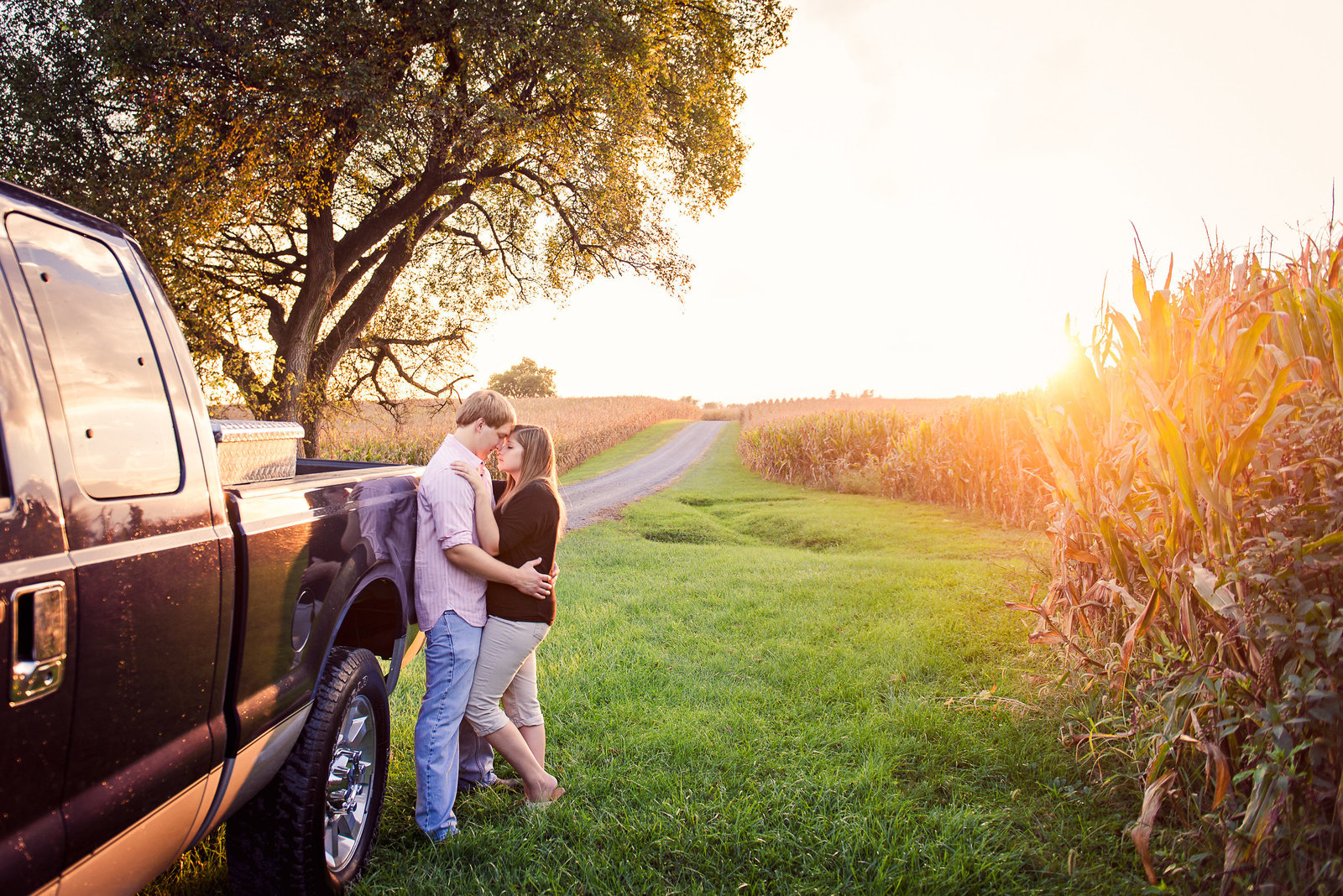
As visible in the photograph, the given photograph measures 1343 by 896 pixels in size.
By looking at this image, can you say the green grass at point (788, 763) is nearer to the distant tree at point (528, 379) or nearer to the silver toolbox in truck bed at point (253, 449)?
the silver toolbox in truck bed at point (253, 449)

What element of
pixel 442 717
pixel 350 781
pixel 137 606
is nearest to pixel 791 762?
pixel 442 717

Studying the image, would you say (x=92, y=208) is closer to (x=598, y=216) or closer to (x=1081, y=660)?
(x=598, y=216)

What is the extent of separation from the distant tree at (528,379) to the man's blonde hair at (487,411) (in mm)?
73976

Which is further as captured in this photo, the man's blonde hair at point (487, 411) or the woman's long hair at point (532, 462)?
the woman's long hair at point (532, 462)

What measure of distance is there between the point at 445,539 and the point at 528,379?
250ft


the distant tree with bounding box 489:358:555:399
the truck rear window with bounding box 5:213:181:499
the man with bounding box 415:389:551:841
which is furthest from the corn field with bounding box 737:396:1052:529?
the distant tree with bounding box 489:358:555:399

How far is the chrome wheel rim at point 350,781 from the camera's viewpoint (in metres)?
2.85

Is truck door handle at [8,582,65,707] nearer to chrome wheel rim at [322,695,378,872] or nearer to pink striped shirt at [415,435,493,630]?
chrome wheel rim at [322,695,378,872]

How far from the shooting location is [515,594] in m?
3.47

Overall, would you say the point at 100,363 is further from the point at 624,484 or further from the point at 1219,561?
the point at 624,484

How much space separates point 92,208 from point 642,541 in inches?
375

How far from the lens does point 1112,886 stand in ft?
9.71

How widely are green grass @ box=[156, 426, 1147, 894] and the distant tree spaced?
232 feet

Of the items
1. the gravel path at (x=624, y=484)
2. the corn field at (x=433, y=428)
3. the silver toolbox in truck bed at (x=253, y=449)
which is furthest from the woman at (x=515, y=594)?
the gravel path at (x=624, y=484)
